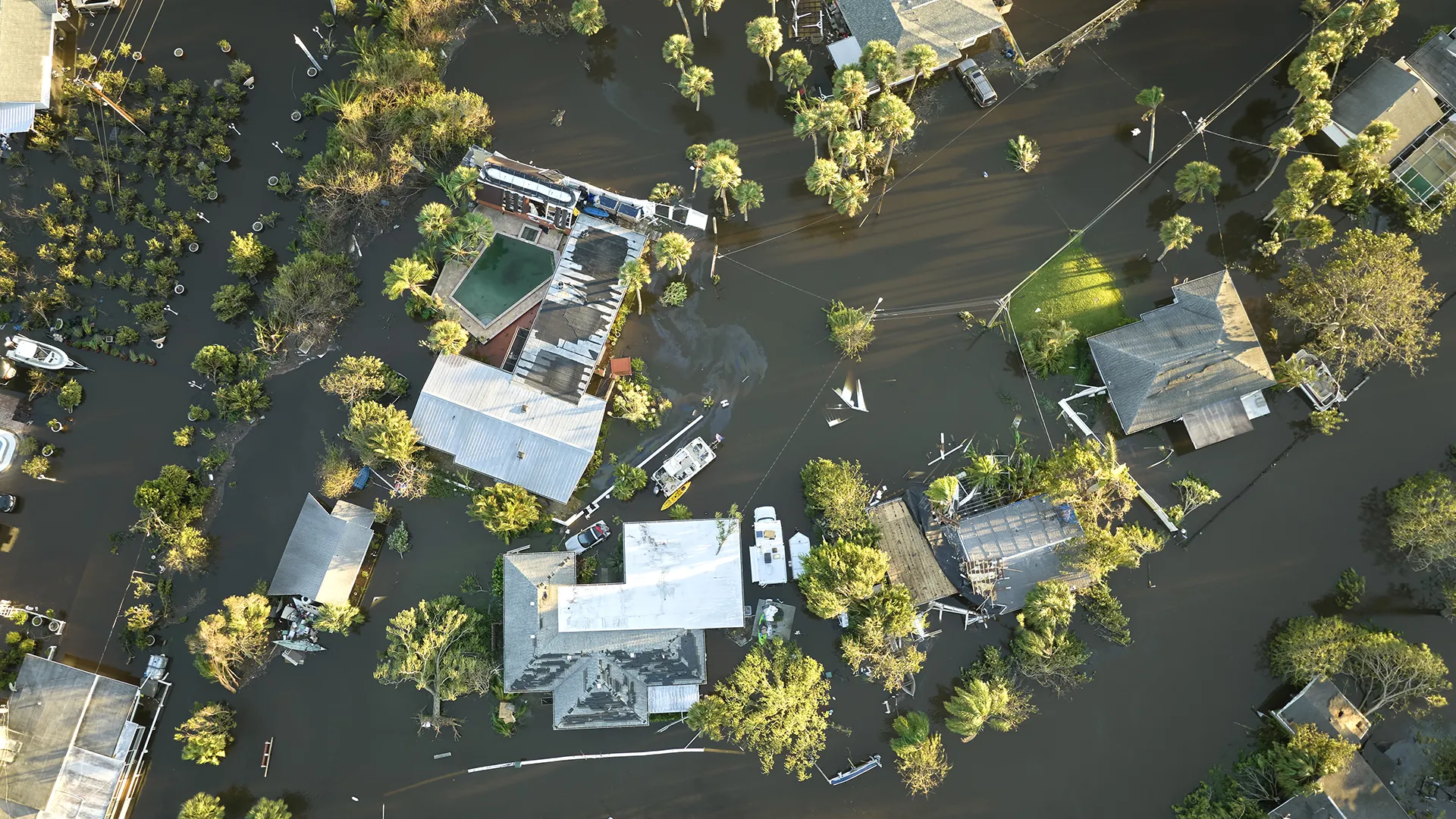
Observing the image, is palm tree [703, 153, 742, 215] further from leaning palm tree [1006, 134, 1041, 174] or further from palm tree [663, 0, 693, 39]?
leaning palm tree [1006, 134, 1041, 174]

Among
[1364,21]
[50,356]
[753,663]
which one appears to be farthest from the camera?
[50,356]

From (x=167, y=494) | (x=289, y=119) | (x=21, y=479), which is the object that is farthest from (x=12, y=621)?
(x=289, y=119)

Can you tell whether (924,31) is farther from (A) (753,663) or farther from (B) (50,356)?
(B) (50,356)

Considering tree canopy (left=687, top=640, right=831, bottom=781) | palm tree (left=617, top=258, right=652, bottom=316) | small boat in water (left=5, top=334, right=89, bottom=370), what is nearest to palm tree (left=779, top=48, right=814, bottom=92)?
palm tree (left=617, top=258, right=652, bottom=316)

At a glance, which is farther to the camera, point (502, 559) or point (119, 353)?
point (119, 353)

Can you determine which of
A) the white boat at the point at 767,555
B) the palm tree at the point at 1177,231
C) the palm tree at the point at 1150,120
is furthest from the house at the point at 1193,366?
the white boat at the point at 767,555

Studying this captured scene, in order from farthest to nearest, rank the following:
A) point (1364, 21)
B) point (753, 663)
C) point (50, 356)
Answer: point (50, 356), point (1364, 21), point (753, 663)
